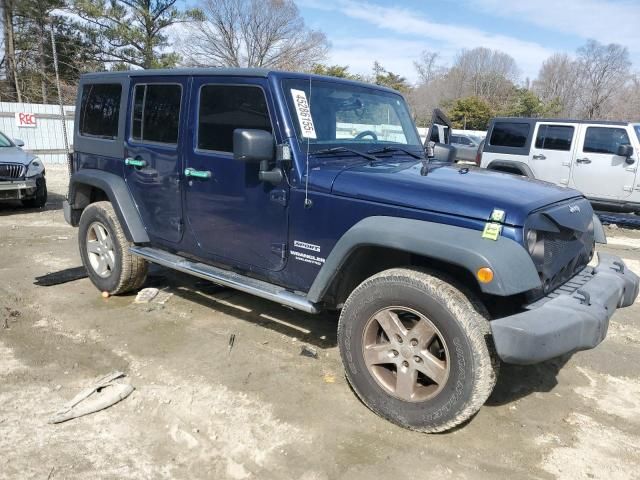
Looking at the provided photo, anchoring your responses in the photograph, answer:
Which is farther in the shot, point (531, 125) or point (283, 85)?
point (531, 125)

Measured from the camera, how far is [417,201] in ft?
9.59

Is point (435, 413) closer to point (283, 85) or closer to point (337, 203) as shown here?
point (337, 203)

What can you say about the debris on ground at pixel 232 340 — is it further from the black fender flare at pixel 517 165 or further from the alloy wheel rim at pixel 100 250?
the black fender flare at pixel 517 165

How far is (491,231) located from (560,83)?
51.2 metres

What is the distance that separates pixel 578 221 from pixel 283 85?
6.73ft

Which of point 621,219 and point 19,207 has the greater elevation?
point 621,219

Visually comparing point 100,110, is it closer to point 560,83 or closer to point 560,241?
point 560,241

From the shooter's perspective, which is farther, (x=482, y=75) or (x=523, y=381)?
(x=482, y=75)

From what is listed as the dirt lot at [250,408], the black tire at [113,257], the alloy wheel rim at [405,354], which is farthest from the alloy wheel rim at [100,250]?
the alloy wheel rim at [405,354]

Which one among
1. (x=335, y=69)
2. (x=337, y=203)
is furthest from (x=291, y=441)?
(x=335, y=69)

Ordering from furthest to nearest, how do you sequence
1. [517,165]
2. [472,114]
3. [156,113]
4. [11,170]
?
Result: [472,114]
[517,165]
[11,170]
[156,113]

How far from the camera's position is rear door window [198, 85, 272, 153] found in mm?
3539

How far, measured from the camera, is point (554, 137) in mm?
10250

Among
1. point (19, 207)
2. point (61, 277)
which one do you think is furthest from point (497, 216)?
point (19, 207)
